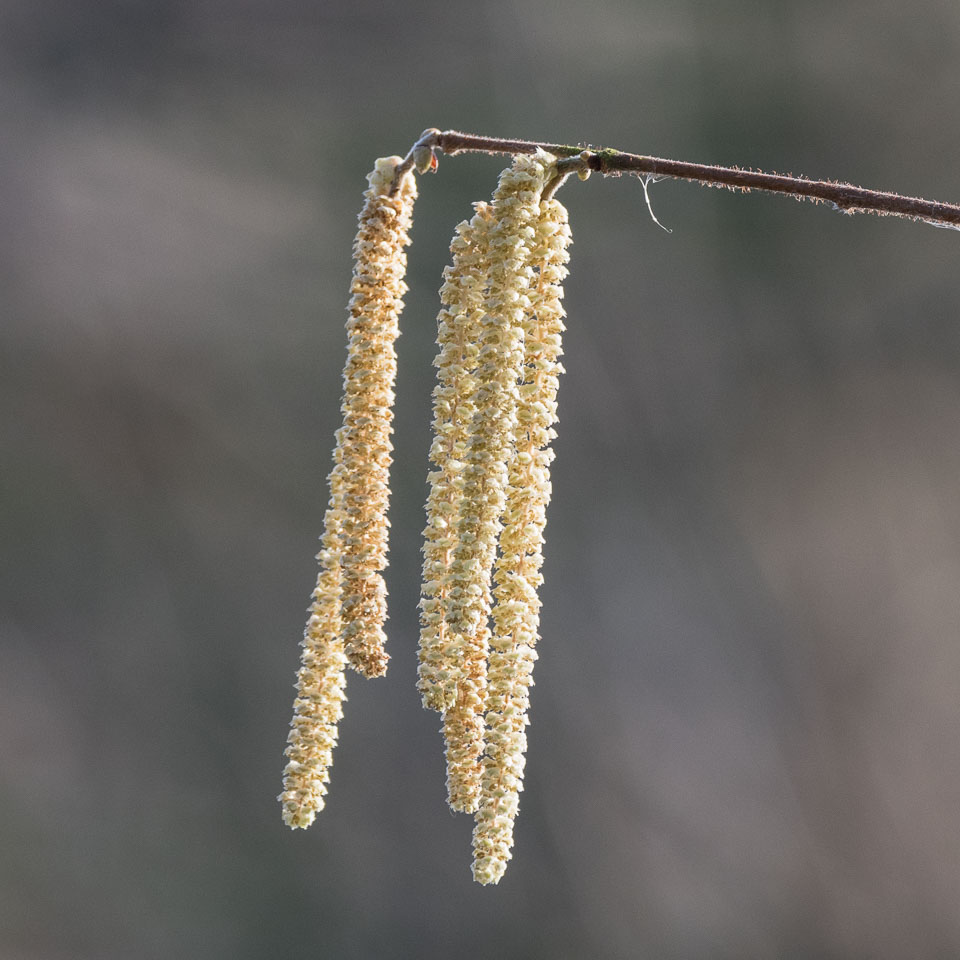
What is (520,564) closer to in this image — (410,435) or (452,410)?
(452,410)

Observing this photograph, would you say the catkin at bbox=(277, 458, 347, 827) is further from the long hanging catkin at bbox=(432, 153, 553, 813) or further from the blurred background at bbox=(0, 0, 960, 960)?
the blurred background at bbox=(0, 0, 960, 960)

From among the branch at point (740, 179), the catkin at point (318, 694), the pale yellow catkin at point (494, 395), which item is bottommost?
the catkin at point (318, 694)

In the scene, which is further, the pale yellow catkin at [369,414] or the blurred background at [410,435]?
the blurred background at [410,435]

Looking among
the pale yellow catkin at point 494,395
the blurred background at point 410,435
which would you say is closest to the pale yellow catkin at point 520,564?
the pale yellow catkin at point 494,395

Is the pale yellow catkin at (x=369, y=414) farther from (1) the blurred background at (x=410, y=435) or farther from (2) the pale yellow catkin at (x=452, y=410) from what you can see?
(1) the blurred background at (x=410, y=435)

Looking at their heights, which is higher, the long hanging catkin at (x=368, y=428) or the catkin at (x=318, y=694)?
the long hanging catkin at (x=368, y=428)

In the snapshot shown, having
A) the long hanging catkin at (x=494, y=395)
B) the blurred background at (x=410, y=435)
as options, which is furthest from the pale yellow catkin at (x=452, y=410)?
the blurred background at (x=410, y=435)

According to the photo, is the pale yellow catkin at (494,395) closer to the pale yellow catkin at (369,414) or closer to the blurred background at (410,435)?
the pale yellow catkin at (369,414)
